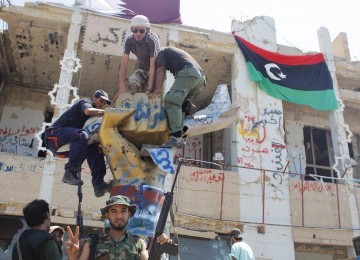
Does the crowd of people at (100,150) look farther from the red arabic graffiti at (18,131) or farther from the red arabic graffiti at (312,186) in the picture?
the red arabic graffiti at (18,131)

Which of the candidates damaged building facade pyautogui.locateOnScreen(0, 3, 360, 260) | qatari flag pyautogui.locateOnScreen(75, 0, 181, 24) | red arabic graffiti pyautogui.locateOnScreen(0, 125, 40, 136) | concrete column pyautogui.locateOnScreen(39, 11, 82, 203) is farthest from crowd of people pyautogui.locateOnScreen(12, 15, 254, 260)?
red arabic graffiti pyautogui.locateOnScreen(0, 125, 40, 136)

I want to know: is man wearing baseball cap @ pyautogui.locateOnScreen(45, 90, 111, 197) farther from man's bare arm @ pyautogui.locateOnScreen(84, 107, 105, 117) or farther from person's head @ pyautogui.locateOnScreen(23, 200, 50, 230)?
person's head @ pyautogui.locateOnScreen(23, 200, 50, 230)

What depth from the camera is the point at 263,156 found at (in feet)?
42.8

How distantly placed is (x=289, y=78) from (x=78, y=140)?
11.1m

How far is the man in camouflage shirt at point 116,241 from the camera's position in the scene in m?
3.27

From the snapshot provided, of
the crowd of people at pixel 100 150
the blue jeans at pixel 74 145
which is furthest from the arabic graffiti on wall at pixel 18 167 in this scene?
the blue jeans at pixel 74 145

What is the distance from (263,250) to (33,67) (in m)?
9.79

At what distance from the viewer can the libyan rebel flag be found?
45.8 ft

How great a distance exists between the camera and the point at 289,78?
1419 centimetres

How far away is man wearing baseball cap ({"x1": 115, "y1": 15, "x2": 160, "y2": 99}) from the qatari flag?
28.5 feet

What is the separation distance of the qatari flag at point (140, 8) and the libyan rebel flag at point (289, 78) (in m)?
2.36

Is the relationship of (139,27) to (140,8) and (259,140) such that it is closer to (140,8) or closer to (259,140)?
(259,140)

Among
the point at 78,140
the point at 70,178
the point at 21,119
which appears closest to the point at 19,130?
the point at 21,119

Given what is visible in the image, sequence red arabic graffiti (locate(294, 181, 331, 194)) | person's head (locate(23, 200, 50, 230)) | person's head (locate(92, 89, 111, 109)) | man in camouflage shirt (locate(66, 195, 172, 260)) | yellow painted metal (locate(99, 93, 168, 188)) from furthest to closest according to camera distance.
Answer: red arabic graffiti (locate(294, 181, 331, 194)) → person's head (locate(92, 89, 111, 109)) → yellow painted metal (locate(99, 93, 168, 188)) → person's head (locate(23, 200, 50, 230)) → man in camouflage shirt (locate(66, 195, 172, 260))
